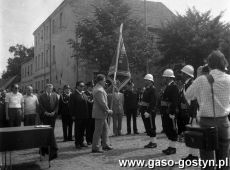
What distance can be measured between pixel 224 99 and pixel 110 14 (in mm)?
21061

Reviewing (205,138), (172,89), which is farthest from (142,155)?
(205,138)

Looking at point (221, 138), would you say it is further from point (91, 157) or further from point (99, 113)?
point (99, 113)

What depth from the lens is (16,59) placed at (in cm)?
8162

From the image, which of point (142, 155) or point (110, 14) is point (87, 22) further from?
point (142, 155)

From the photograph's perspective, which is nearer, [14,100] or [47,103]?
[47,103]

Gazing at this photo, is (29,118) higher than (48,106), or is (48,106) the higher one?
(48,106)

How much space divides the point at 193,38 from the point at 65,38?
16.4 m

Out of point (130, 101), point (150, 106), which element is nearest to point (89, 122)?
point (150, 106)

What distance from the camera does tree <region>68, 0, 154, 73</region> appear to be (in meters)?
24.6

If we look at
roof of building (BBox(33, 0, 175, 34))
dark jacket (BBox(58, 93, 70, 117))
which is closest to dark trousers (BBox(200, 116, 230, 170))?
dark jacket (BBox(58, 93, 70, 117))

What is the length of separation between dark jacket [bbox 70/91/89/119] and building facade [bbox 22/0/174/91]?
18093mm

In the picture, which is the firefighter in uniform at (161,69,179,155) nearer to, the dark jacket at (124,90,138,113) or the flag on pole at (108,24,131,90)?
the flag on pole at (108,24,131,90)

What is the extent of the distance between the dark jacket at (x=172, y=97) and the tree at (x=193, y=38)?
63.2 feet

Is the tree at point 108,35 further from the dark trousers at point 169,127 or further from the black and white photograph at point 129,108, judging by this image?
the dark trousers at point 169,127
